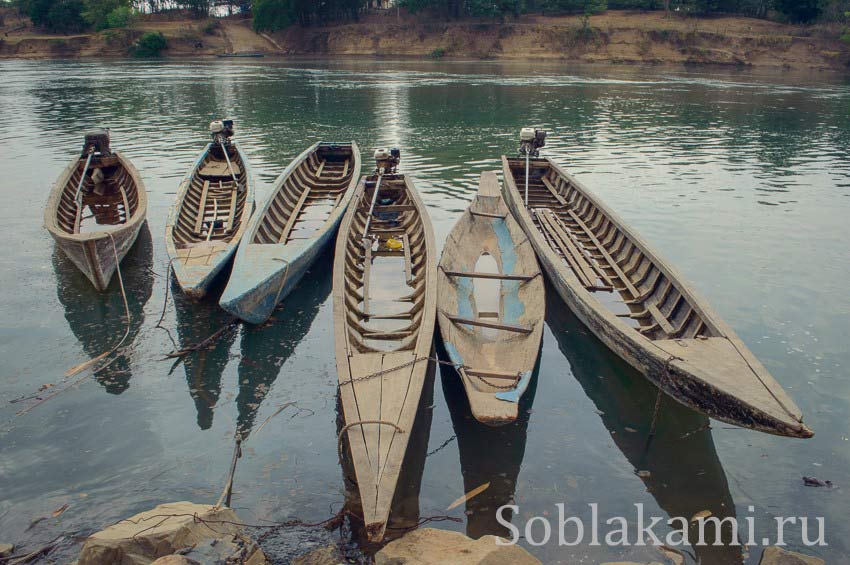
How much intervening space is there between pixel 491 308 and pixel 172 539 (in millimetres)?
6006

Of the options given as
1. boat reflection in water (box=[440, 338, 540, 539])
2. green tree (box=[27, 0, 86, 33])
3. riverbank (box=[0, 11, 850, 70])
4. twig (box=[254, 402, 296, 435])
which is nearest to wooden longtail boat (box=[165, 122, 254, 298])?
twig (box=[254, 402, 296, 435])

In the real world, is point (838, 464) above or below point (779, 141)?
below

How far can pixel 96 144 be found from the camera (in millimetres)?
15328

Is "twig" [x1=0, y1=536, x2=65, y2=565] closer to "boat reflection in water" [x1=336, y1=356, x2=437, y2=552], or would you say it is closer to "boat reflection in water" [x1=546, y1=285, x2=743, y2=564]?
"boat reflection in water" [x1=336, y1=356, x2=437, y2=552]

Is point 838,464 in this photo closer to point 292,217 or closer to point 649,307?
point 649,307

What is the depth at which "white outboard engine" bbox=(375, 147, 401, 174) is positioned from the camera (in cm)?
1383

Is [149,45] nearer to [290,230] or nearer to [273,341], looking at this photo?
[290,230]

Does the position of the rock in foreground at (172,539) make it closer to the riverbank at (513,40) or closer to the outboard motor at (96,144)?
the outboard motor at (96,144)

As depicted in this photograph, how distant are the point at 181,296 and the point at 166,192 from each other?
7538mm

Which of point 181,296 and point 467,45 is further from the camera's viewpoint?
point 467,45

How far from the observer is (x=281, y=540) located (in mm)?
5266

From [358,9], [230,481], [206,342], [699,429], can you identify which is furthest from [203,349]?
[358,9]

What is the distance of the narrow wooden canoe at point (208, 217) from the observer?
9.34 meters

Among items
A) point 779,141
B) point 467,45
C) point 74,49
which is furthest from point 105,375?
point 74,49
